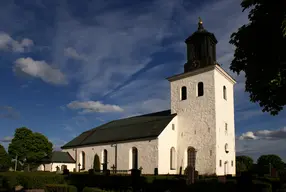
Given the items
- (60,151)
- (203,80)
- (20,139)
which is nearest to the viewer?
(203,80)

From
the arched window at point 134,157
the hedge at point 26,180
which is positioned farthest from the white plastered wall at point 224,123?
the hedge at point 26,180

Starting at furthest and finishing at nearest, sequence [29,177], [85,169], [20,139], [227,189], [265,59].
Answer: [20,139] < [85,169] < [29,177] < [227,189] < [265,59]

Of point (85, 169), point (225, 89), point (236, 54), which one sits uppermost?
point (225, 89)

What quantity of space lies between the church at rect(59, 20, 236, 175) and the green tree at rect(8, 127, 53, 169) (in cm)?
1428

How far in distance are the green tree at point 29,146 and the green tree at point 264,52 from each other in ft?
121

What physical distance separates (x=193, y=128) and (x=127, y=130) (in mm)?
8448

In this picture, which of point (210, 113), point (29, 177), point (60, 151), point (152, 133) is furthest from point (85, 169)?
point (210, 113)

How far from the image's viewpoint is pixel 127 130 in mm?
34062

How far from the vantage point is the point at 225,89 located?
30328 mm

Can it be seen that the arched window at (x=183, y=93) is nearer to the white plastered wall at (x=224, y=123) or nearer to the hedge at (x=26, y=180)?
the white plastered wall at (x=224, y=123)

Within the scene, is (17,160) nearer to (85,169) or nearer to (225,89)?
(85,169)

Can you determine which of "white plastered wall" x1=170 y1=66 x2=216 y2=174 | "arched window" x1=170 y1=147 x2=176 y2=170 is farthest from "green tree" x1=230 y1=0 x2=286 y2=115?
"arched window" x1=170 y1=147 x2=176 y2=170

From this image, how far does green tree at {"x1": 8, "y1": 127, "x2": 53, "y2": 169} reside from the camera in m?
41.6

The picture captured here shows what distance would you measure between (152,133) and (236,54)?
19.6 m
